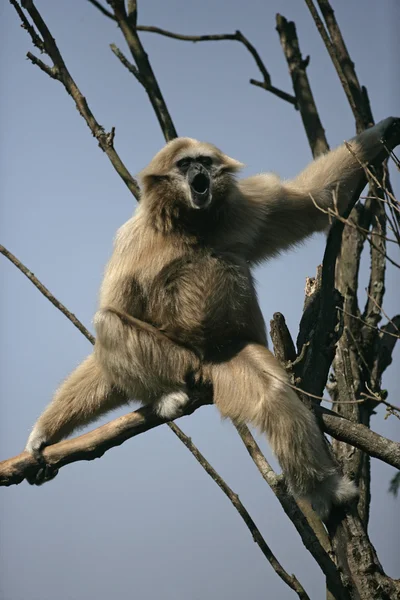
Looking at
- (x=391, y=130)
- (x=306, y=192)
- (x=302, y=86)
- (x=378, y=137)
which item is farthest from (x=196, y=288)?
(x=302, y=86)

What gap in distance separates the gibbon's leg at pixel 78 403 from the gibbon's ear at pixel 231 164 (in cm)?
222

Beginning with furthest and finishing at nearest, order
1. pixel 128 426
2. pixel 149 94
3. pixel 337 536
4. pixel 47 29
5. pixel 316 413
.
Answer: pixel 149 94
pixel 47 29
pixel 128 426
pixel 316 413
pixel 337 536

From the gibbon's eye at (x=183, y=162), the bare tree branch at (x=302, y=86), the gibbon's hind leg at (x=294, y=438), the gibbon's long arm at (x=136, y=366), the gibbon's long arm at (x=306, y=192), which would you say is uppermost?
the bare tree branch at (x=302, y=86)

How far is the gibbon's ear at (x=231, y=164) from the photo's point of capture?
6.52 meters

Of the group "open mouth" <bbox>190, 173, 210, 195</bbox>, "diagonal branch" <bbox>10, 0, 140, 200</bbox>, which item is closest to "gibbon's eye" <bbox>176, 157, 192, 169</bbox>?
"open mouth" <bbox>190, 173, 210, 195</bbox>

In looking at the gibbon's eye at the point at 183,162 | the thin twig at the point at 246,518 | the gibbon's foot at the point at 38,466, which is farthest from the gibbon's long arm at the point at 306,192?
the gibbon's foot at the point at 38,466

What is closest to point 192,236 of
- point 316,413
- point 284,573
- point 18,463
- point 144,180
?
point 144,180

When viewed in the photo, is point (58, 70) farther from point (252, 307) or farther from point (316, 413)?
point (316, 413)

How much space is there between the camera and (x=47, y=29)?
7.84 metres

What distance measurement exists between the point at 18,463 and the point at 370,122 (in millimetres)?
5484

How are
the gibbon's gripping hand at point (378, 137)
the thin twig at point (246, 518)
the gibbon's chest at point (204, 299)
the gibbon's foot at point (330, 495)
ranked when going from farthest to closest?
the gibbon's gripping hand at point (378, 137) < the gibbon's chest at point (204, 299) < the thin twig at point (246, 518) < the gibbon's foot at point (330, 495)

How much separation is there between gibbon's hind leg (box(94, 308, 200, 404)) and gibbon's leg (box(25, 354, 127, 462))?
480 mm

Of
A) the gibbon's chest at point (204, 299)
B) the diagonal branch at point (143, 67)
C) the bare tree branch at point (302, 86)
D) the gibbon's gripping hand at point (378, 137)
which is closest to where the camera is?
the gibbon's chest at point (204, 299)

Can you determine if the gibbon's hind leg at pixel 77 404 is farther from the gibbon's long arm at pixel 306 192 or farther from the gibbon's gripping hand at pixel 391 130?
the gibbon's gripping hand at pixel 391 130
